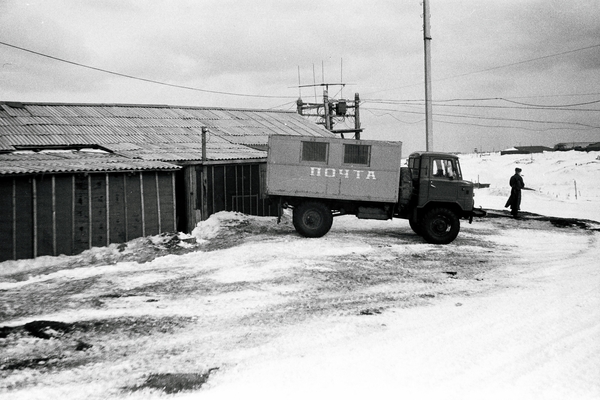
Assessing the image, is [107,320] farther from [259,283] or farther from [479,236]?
[479,236]

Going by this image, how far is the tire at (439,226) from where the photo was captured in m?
13.7

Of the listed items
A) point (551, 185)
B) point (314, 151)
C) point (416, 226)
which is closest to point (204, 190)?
point (314, 151)

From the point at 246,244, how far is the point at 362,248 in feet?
10.3

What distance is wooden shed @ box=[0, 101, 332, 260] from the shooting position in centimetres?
1137

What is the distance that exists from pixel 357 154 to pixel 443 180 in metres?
2.59

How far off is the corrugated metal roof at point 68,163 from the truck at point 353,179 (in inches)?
131

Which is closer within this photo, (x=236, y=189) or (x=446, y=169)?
(x=446, y=169)

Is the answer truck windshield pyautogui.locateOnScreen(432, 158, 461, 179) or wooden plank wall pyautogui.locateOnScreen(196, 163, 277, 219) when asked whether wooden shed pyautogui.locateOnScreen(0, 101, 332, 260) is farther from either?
truck windshield pyautogui.locateOnScreen(432, 158, 461, 179)

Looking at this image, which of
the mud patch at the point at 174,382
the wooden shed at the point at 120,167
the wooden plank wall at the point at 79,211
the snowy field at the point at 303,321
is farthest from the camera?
the wooden shed at the point at 120,167

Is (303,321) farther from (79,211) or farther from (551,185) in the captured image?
(551,185)

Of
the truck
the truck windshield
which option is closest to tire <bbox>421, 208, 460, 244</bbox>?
the truck

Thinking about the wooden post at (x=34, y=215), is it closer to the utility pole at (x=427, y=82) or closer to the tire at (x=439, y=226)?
the tire at (x=439, y=226)

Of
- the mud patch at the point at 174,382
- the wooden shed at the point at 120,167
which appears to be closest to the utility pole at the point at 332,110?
the wooden shed at the point at 120,167

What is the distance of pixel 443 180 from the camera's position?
45.2 feet
